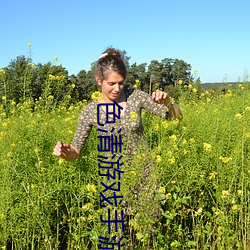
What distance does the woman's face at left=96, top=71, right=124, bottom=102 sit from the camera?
2.29 m

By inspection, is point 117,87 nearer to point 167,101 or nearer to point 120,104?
point 120,104

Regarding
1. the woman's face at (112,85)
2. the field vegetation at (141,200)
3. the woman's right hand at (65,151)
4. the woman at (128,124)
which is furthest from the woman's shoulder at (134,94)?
the woman's right hand at (65,151)

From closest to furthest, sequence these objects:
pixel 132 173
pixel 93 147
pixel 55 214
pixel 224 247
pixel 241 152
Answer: pixel 132 173 < pixel 224 247 < pixel 241 152 < pixel 55 214 < pixel 93 147

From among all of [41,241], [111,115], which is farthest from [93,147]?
[41,241]

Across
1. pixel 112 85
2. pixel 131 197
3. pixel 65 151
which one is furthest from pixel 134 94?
pixel 131 197

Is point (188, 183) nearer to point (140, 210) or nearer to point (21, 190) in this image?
point (140, 210)

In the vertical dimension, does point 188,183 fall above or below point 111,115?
below

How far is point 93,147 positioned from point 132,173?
990 mm

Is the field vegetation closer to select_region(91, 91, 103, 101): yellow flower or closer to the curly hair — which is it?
select_region(91, 91, 103, 101): yellow flower

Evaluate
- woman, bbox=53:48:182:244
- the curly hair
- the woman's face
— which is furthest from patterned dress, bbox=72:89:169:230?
the curly hair

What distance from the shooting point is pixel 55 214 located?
257 cm

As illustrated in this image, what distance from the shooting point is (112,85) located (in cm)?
232

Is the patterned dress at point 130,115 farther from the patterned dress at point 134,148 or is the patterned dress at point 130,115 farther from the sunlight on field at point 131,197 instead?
the sunlight on field at point 131,197

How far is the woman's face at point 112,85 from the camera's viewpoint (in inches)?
90.4
